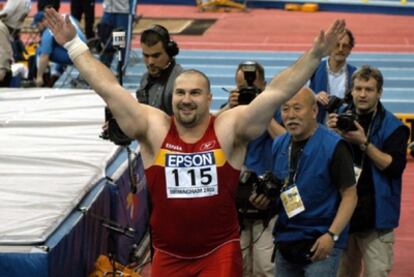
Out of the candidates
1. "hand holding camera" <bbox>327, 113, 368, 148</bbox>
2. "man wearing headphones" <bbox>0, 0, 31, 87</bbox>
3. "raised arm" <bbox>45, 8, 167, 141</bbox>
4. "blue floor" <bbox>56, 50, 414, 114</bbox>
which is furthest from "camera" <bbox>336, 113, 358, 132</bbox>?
"blue floor" <bbox>56, 50, 414, 114</bbox>

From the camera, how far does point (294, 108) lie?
535 cm

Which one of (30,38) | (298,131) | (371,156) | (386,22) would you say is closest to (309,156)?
(298,131)

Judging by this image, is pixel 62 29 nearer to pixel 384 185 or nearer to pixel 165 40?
pixel 165 40

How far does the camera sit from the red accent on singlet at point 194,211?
4996mm

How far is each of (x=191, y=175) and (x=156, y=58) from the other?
1.40m

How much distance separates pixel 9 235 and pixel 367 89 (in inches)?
80.7

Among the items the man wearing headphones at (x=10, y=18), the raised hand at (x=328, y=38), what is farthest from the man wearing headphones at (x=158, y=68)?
the man wearing headphones at (x=10, y=18)

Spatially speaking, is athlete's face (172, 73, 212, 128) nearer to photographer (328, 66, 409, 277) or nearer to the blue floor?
photographer (328, 66, 409, 277)

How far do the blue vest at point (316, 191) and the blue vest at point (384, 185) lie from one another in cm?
57

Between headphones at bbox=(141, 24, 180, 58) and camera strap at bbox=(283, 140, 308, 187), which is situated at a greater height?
headphones at bbox=(141, 24, 180, 58)

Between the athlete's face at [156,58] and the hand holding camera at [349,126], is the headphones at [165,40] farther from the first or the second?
the hand holding camera at [349,126]

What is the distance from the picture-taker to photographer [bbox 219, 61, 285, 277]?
6.09 meters

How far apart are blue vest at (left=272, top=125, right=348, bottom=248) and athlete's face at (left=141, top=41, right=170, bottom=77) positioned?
3.89 ft

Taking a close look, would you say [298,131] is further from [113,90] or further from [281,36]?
[281,36]
